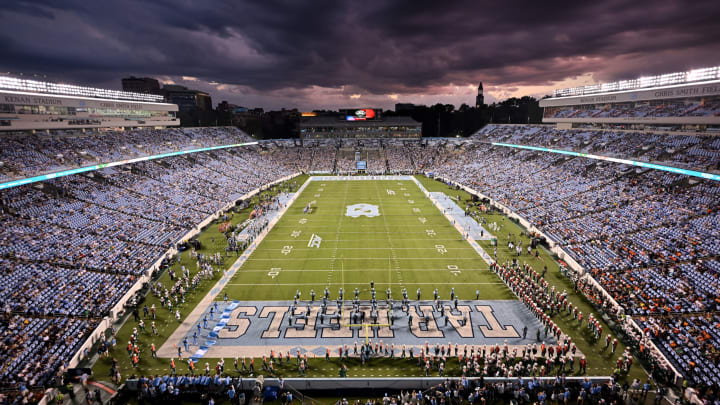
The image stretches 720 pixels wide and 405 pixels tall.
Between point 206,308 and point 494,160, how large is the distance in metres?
54.5

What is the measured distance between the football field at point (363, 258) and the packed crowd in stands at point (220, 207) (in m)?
7.60

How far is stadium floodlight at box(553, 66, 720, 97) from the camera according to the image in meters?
36.2

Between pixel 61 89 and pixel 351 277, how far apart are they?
143ft

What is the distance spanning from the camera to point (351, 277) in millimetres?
24875

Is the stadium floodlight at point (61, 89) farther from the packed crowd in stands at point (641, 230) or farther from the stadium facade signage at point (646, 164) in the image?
the stadium facade signage at point (646, 164)

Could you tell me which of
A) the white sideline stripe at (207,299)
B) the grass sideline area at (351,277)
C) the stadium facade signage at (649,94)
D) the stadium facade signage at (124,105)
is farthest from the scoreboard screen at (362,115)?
the white sideline stripe at (207,299)

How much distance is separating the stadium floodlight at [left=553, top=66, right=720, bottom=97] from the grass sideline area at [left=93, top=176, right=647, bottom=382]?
24.7 metres

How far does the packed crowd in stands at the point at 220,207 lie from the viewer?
695 inches

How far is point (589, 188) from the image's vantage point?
125ft

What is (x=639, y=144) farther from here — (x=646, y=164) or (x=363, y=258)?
(x=363, y=258)

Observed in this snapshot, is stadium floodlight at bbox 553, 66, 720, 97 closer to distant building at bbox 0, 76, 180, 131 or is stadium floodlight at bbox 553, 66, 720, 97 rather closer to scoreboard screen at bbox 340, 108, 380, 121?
scoreboard screen at bbox 340, 108, 380, 121

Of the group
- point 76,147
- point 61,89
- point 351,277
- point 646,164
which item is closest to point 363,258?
point 351,277

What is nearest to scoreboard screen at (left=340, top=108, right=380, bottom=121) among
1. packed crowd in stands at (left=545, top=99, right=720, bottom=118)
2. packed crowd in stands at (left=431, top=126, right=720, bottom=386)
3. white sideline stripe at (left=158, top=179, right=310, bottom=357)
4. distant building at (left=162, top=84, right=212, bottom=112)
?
Result: packed crowd in stands at (left=545, top=99, right=720, bottom=118)

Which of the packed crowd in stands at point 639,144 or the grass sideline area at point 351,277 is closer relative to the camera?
the grass sideline area at point 351,277
